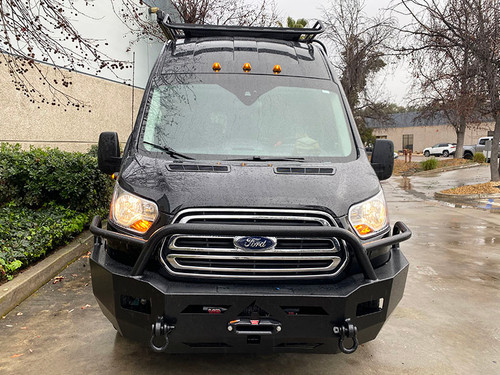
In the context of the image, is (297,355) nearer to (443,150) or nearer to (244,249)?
(244,249)

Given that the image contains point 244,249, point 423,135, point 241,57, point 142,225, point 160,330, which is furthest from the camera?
point 423,135

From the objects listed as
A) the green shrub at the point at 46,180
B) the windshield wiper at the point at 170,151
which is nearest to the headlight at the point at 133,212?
the windshield wiper at the point at 170,151

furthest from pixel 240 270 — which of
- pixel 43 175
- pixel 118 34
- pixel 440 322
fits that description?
pixel 118 34

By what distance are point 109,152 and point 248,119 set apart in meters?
1.21

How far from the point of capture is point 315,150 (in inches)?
136

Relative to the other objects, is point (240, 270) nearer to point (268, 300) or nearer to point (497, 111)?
point (268, 300)

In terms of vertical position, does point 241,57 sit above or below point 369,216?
above

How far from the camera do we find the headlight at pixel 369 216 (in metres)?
2.75

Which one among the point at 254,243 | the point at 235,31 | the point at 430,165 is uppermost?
the point at 235,31

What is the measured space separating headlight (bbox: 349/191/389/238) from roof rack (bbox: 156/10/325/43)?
6.98 ft

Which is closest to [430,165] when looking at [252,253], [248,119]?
[248,119]

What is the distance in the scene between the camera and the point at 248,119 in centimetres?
361

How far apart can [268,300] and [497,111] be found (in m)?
16.0

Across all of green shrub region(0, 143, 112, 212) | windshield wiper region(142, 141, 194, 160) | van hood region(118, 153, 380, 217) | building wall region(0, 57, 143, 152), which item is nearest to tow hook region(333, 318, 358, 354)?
van hood region(118, 153, 380, 217)
